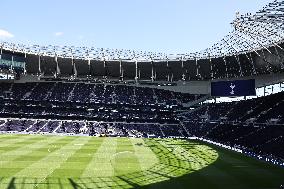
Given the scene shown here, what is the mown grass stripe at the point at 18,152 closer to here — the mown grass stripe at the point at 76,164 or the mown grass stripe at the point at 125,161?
the mown grass stripe at the point at 76,164

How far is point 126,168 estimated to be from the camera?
32.0 m

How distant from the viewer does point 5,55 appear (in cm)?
7381

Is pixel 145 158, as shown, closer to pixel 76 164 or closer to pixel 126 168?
pixel 126 168

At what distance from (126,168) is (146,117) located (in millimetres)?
43544

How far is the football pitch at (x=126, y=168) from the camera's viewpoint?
26.3m

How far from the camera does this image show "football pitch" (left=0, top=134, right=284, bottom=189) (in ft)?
86.2

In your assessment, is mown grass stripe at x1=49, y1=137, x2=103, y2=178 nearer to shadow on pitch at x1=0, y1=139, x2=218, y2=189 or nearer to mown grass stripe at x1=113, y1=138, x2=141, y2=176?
shadow on pitch at x1=0, y1=139, x2=218, y2=189

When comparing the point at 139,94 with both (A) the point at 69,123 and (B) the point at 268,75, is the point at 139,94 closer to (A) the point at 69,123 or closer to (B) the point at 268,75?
(A) the point at 69,123

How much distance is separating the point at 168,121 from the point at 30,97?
30876mm

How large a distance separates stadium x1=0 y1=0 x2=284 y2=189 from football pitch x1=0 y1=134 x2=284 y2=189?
0.10m

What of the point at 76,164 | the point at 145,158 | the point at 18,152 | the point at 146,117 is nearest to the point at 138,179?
the point at 76,164

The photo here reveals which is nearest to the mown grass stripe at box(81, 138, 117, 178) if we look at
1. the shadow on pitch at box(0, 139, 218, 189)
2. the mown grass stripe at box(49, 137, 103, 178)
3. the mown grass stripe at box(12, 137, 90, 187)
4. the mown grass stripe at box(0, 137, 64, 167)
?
the mown grass stripe at box(49, 137, 103, 178)

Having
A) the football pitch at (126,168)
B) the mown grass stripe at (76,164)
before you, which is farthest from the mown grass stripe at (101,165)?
the mown grass stripe at (76,164)

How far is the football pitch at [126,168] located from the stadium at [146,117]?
10 cm
